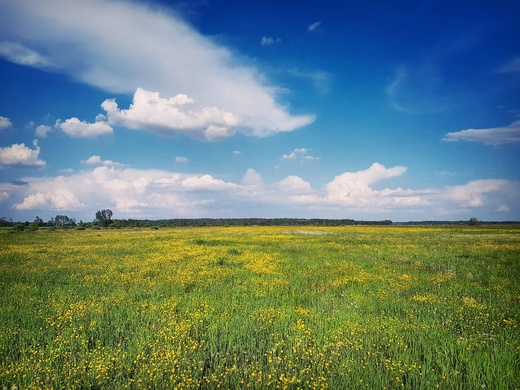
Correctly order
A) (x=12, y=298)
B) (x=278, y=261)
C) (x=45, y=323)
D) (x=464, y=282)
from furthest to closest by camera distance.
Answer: (x=278, y=261)
(x=464, y=282)
(x=12, y=298)
(x=45, y=323)

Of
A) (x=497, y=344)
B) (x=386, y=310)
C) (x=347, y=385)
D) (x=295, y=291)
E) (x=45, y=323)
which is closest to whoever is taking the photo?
(x=347, y=385)

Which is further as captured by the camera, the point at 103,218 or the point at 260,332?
the point at 103,218

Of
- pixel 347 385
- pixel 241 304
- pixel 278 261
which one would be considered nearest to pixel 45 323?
pixel 241 304

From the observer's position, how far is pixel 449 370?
577 cm

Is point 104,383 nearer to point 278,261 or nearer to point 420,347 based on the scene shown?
point 420,347

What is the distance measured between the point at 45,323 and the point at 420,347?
9911mm

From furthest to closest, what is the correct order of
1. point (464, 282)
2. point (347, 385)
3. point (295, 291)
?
point (464, 282) < point (295, 291) < point (347, 385)

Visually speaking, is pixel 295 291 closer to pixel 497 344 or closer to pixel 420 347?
pixel 420 347

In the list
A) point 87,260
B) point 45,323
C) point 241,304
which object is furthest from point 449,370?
point 87,260

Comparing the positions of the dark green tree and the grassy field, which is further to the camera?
A: the dark green tree

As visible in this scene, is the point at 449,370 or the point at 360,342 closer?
the point at 449,370

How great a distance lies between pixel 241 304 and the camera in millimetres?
9672

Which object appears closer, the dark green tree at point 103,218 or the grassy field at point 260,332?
the grassy field at point 260,332

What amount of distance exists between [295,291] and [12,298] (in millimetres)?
10541
